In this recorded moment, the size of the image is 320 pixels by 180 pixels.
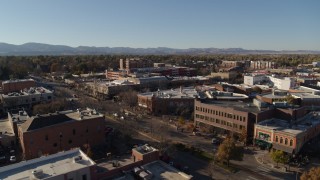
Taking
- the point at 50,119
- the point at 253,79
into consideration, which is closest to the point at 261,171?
the point at 50,119

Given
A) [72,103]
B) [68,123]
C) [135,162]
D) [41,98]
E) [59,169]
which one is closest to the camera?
[59,169]

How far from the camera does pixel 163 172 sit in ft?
80.7

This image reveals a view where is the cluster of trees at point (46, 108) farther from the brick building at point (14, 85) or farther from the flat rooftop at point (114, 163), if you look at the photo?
the flat rooftop at point (114, 163)

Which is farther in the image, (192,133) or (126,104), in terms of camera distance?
(126,104)

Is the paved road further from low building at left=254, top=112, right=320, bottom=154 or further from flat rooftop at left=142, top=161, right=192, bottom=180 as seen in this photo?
flat rooftop at left=142, top=161, right=192, bottom=180

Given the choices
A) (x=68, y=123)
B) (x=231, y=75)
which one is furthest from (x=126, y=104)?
(x=231, y=75)

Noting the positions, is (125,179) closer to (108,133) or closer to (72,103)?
(108,133)

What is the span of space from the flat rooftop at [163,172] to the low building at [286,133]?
18.4m

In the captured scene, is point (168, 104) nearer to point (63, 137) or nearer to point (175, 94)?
point (175, 94)

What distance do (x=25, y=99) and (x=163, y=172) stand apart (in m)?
45.4

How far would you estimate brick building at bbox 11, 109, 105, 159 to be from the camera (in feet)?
113

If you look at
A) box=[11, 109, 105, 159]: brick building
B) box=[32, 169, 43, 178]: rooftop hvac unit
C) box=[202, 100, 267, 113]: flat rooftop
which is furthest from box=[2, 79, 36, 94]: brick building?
box=[32, 169, 43, 178]: rooftop hvac unit

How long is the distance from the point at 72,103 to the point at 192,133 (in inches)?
1279

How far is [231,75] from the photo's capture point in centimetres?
10544
